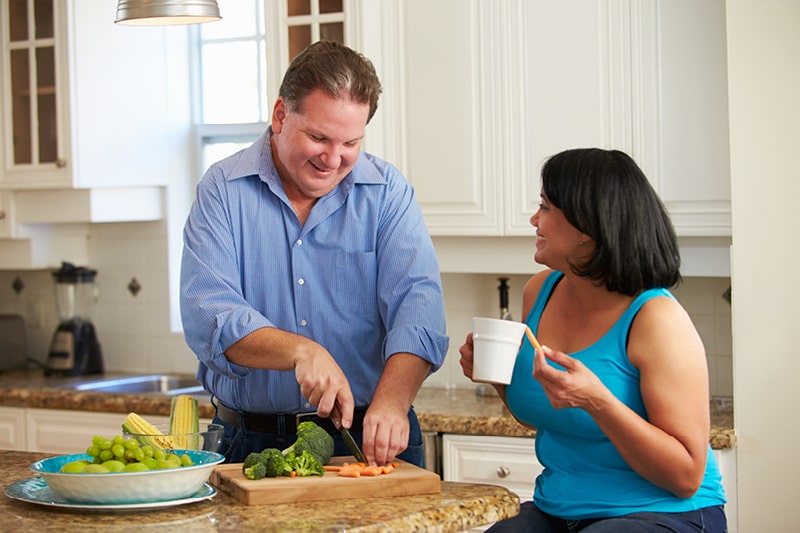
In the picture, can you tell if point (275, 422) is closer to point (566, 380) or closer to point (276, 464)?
point (276, 464)

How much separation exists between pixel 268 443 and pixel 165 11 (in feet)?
3.08

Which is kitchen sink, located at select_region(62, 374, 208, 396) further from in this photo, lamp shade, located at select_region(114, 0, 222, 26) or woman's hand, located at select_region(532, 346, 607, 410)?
woman's hand, located at select_region(532, 346, 607, 410)

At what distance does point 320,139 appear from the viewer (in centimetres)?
225

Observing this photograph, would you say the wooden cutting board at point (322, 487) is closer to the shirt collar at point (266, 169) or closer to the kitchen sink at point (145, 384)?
the shirt collar at point (266, 169)

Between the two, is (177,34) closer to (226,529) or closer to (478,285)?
(478,285)

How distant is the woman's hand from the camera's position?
1.87 m

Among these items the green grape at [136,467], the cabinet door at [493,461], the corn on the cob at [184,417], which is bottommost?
the cabinet door at [493,461]

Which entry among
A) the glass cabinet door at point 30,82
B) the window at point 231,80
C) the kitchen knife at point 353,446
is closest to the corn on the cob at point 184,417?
the kitchen knife at point 353,446

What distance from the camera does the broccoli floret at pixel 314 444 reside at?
1998 millimetres

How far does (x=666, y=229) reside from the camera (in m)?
2.10

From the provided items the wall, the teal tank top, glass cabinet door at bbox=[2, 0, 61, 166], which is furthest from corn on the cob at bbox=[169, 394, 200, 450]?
glass cabinet door at bbox=[2, 0, 61, 166]

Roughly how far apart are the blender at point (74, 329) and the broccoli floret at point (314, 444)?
2.57 meters

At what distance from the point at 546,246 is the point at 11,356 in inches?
120

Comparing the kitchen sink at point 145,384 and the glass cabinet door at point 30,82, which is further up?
the glass cabinet door at point 30,82
